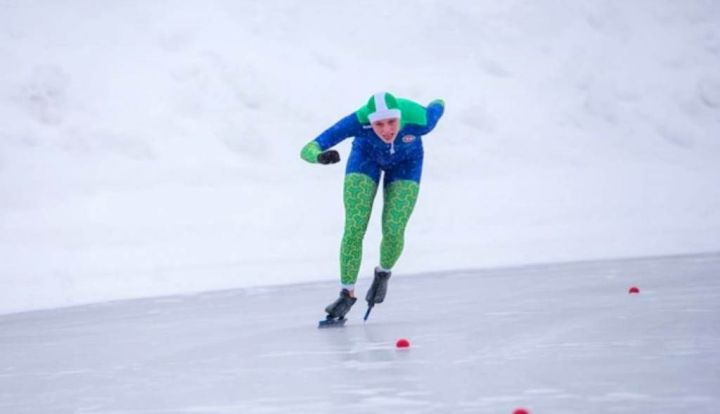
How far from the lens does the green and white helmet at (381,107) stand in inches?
358

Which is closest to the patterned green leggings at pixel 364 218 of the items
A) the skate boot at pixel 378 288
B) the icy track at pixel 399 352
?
the skate boot at pixel 378 288

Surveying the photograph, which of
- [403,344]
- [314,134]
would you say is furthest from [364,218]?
[314,134]

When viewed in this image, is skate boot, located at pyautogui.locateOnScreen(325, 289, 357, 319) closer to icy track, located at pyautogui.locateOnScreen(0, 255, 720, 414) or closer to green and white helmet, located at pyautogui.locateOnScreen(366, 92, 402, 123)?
icy track, located at pyautogui.locateOnScreen(0, 255, 720, 414)

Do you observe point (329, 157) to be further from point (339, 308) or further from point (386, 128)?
point (339, 308)

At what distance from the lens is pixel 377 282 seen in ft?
30.8

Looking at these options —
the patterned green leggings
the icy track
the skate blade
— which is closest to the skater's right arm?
the patterned green leggings

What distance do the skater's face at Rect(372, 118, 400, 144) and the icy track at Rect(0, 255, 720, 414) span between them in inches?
44.2

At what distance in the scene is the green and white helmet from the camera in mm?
9094

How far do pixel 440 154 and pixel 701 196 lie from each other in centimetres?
408

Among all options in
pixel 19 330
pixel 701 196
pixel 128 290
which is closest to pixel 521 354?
pixel 19 330

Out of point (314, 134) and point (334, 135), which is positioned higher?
point (334, 135)

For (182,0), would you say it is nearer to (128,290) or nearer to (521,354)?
(128,290)

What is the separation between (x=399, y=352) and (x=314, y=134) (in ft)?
50.8

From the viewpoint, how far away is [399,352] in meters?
7.24
